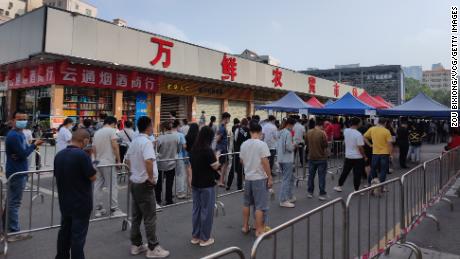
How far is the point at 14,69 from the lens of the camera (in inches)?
765

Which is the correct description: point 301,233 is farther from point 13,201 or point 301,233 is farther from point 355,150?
point 355,150

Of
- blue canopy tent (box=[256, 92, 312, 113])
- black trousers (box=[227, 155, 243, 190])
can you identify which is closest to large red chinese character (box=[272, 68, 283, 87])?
blue canopy tent (box=[256, 92, 312, 113])

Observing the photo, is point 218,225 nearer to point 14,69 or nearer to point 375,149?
point 375,149

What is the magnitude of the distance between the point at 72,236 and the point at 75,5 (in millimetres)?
98961

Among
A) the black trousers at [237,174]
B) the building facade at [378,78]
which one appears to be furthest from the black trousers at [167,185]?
the building facade at [378,78]

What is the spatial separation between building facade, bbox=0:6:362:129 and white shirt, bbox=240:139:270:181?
33.6 ft

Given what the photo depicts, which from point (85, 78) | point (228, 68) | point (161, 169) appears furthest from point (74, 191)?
point (228, 68)

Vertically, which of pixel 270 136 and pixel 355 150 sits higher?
pixel 270 136

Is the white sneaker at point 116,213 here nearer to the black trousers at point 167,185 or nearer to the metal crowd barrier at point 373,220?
the black trousers at point 167,185

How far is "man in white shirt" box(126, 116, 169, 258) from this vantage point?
15.6 ft

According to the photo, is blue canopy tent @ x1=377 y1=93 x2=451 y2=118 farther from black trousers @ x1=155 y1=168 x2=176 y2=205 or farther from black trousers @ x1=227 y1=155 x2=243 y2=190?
black trousers @ x1=155 y1=168 x2=176 y2=205

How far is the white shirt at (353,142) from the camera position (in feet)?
27.8

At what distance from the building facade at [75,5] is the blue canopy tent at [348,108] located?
3346 inches

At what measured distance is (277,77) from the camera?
28.3 m
